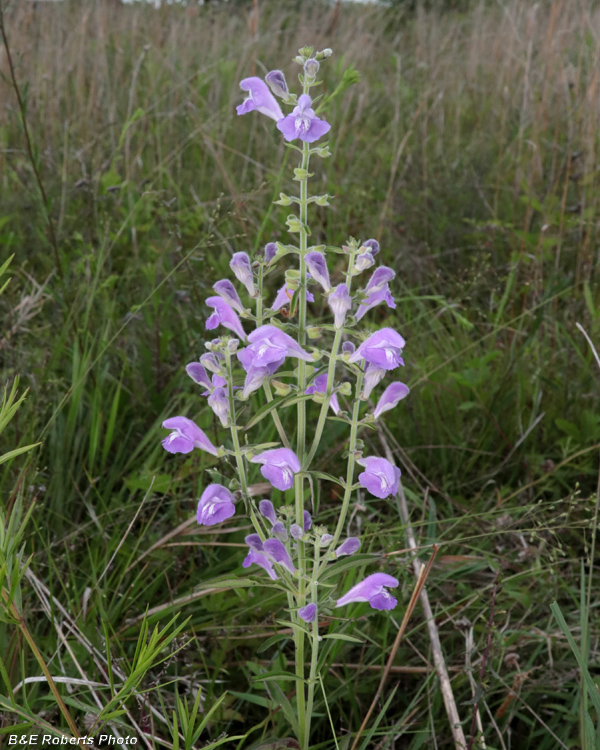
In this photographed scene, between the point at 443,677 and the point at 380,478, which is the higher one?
the point at 380,478

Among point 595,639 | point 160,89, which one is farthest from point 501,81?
point 595,639

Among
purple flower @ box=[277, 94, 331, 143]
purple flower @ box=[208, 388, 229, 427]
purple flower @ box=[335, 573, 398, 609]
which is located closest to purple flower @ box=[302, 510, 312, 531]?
purple flower @ box=[335, 573, 398, 609]

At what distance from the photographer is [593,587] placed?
192 centimetres

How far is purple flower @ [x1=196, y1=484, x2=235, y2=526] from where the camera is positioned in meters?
1.29

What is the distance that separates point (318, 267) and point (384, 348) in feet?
0.69

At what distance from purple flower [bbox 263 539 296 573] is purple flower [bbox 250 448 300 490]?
12 cm

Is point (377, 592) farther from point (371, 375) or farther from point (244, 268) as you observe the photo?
point (244, 268)

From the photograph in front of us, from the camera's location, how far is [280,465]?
1249 millimetres

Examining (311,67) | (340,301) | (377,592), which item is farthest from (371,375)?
(311,67)

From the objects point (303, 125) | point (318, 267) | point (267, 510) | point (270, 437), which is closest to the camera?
point (303, 125)

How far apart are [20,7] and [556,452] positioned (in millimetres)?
5050

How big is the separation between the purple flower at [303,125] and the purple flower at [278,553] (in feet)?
2.40

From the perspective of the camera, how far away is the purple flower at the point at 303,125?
3.91 feet

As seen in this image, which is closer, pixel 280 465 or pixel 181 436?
pixel 280 465
